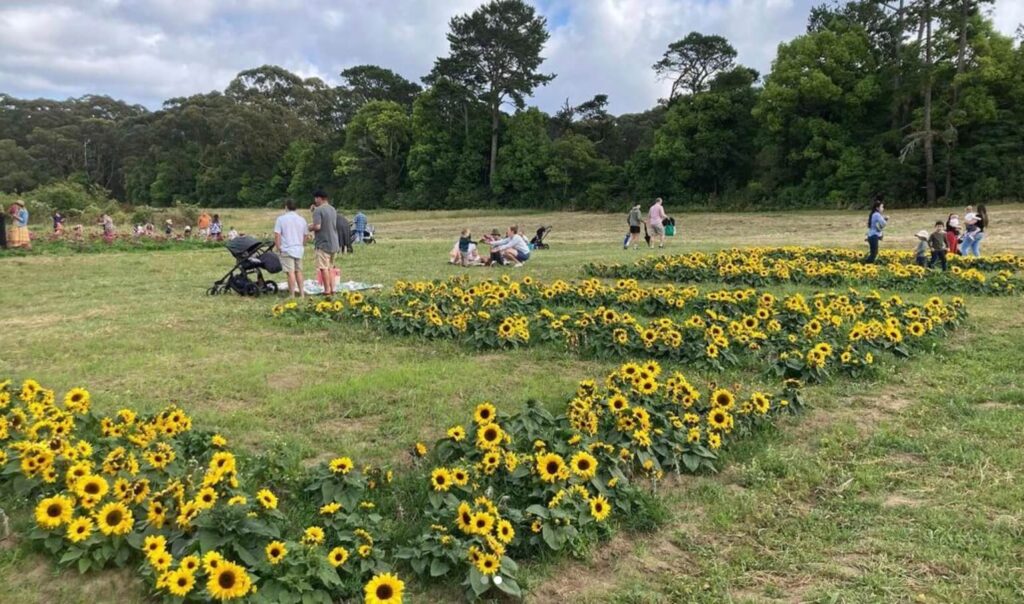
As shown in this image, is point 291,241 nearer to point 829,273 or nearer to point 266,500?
point 266,500

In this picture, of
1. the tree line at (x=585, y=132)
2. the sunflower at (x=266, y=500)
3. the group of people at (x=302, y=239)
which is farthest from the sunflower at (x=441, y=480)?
the tree line at (x=585, y=132)

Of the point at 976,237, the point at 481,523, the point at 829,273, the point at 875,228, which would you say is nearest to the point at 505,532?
the point at 481,523

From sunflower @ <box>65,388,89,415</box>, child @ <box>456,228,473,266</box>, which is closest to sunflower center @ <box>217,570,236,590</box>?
sunflower @ <box>65,388,89,415</box>

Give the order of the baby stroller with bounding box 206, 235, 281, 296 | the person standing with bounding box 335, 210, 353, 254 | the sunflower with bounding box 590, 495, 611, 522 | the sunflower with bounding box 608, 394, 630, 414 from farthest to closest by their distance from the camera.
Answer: the person standing with bounding box 335, 210, 353, 254 < the baby stroller with bounding box 206, 235, 281, 296 < the sunflower with bounding box 608, 394, 630, 414 < the sunflower with bounding box 590, 495, 611, 522

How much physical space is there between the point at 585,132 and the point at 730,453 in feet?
155

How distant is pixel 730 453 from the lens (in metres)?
3.89

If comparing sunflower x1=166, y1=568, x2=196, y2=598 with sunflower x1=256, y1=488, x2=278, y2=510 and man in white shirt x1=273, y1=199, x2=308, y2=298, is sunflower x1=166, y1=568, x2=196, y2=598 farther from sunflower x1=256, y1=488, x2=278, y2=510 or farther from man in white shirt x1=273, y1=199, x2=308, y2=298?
man in white shirt x1=273, y1=199, x2=308, y2=298

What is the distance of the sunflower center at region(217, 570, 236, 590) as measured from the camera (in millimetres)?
2301

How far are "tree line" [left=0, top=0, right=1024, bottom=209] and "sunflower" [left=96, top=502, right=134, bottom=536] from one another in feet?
111

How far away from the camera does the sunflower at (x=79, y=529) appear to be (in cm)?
259

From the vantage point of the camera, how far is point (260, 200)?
66500 millimetres

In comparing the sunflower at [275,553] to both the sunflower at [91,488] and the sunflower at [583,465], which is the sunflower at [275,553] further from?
the sunflower at [583,465]

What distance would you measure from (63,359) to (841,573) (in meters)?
6.32

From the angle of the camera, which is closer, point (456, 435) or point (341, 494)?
point (341, 494)
